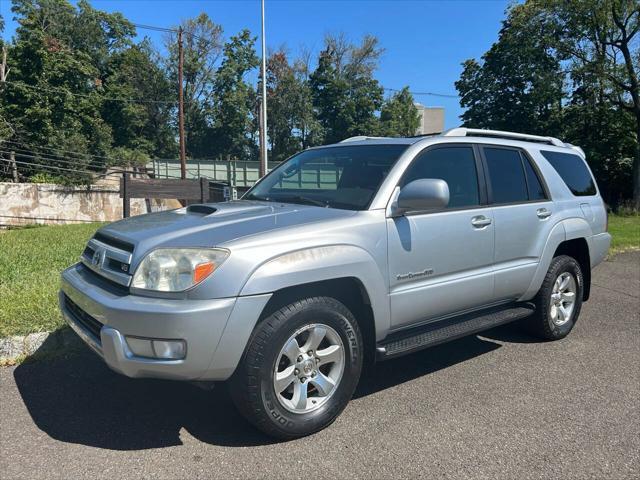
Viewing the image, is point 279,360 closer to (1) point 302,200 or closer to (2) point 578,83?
(1) point 302,200

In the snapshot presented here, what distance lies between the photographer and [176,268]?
270 cm

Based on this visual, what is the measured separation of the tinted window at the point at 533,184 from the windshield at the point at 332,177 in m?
1.51

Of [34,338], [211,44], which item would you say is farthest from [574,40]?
[211,44]

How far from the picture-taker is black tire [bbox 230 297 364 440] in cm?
275

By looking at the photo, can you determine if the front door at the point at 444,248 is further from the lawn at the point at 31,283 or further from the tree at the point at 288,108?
the tree at the point at 288,108

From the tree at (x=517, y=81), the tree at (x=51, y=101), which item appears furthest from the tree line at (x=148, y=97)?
the tree at (x=517, y=81)

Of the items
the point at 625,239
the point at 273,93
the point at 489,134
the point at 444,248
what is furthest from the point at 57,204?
the point at 273,93

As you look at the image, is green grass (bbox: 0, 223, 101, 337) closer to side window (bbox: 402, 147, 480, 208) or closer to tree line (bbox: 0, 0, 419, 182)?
side window (bbox: 402, 147, 480, 208)

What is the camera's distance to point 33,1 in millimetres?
40531

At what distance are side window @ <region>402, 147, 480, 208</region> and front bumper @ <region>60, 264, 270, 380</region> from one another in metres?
1.69

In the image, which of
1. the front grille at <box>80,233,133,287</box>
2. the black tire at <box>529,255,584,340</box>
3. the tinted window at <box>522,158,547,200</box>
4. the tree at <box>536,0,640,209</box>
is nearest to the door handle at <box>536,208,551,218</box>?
the tinted window at <box>522,158,547,200</box>

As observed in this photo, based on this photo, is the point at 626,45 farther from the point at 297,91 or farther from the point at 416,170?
the point at 297,91

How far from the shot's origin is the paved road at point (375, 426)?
2.71 m

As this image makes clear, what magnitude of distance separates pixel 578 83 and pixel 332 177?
24.9 metres
